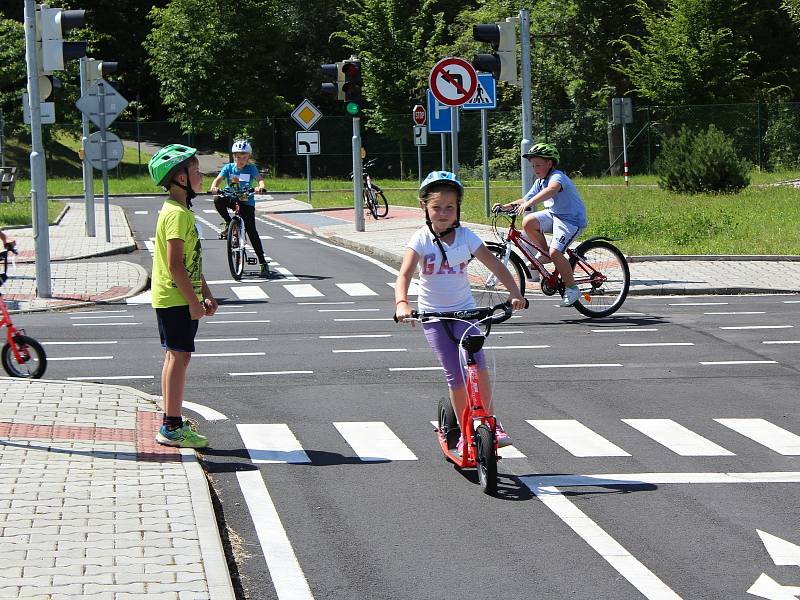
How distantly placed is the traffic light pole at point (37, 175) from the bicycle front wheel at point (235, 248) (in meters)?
2.68

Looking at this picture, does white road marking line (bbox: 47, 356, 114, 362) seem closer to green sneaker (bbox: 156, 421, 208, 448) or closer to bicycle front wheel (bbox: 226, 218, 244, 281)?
green sneaker (bbox: 156, 421, 208, 448)

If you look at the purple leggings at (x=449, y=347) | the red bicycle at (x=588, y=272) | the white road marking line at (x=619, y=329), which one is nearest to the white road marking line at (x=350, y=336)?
the red bicycle at (x=588, y=272)

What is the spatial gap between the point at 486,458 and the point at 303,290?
11.3 meters

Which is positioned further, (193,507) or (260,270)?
(260,270)

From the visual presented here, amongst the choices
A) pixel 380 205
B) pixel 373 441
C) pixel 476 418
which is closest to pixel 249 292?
pixel 373 441

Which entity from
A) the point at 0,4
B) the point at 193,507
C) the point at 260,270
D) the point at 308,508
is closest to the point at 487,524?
the point at 308,508

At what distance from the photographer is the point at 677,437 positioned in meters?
8.72

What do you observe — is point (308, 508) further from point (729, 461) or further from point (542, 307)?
point (542, 307)

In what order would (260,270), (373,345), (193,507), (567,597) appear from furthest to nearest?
1. (260,270)
2. (373,345)
3. (193,507)
4. (567,597)

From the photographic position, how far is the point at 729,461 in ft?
26.4

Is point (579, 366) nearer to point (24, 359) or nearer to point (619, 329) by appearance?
point (619, 329)

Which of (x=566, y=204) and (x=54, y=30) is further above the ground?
(x=54, y=30)

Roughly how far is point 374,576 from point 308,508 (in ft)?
4.15

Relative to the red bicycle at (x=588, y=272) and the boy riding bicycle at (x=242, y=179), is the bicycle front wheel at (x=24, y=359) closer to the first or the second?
the red bicycle at (x=588, y=272)
